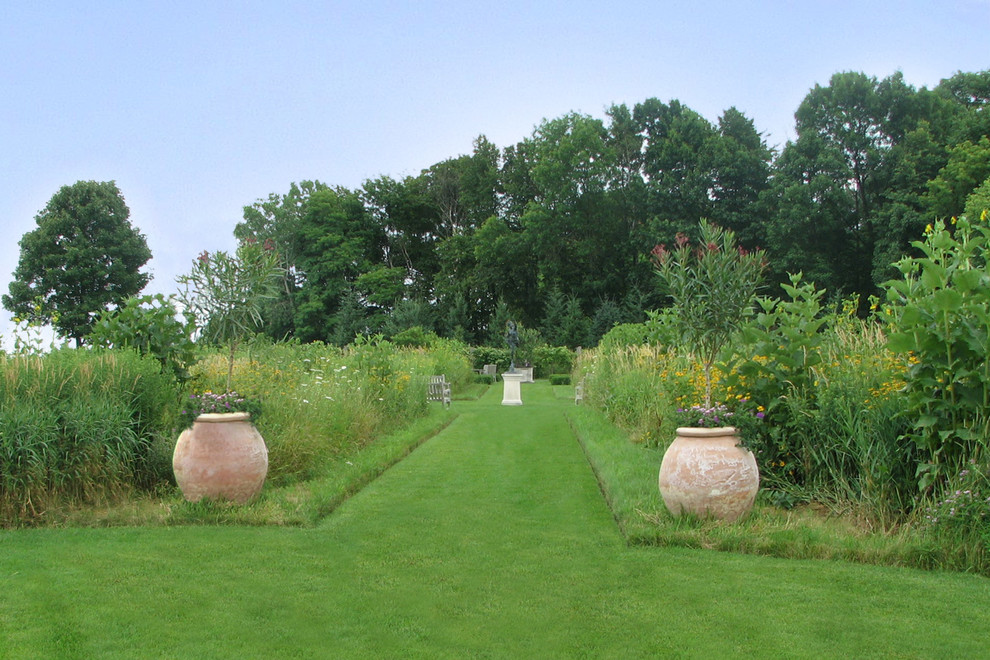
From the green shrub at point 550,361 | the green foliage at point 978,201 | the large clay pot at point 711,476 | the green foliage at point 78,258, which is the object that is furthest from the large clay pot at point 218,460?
the green foliage at point 78,258

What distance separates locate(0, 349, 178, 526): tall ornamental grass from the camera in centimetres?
615

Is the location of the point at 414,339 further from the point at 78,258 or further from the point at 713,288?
the point at 713,288

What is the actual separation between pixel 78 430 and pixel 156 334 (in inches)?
75.9

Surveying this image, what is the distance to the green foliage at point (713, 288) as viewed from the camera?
6.47 m

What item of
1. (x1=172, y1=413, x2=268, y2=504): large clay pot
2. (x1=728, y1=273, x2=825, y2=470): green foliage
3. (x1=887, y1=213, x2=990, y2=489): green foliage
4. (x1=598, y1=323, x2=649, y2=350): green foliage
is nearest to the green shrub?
(x1=598, y1=323, x2=649, y2=350): green foliage

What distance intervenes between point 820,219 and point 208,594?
34224 millimetres

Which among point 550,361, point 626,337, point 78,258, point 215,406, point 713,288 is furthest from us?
point 78,258

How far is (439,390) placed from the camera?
60.2ft

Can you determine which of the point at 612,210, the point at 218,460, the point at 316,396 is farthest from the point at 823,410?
the point at 612,210

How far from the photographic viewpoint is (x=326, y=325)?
44.5 meters

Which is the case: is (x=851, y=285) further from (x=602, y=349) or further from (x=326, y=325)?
(x=326, y=325)

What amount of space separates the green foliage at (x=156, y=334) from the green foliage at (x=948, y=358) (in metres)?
6.83

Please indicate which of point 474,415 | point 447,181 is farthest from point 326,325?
point 474,415

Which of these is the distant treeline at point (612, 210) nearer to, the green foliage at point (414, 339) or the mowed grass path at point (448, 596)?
the green foliage at point (414, 339)
